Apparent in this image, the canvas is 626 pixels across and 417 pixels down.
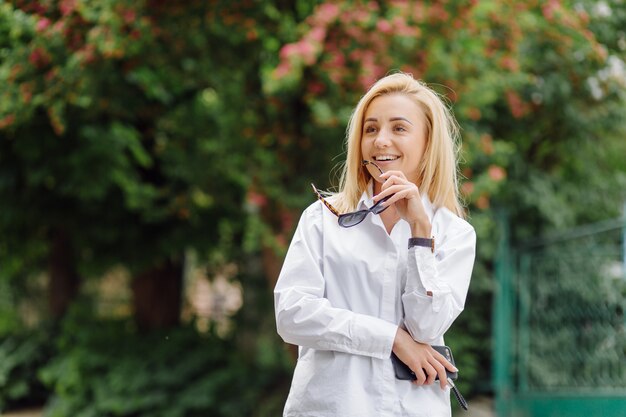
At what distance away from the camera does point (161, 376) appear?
7574 mm

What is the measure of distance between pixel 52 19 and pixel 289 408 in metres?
4.15

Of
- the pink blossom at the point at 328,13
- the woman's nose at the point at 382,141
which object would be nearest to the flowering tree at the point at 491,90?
the pink blossom at the point at 328,13

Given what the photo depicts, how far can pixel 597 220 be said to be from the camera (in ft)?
24.4

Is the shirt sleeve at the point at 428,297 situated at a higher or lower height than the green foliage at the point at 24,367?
higher

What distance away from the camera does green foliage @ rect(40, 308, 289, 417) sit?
737cm

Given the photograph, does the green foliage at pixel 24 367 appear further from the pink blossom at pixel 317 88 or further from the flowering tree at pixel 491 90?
the pink blossom at pixel 317 88

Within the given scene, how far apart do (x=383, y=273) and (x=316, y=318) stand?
7.9 inches

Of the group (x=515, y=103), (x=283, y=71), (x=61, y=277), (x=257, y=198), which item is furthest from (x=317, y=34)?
(x=61, y=277)

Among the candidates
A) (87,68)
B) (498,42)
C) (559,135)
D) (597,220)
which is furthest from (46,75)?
(597,220)

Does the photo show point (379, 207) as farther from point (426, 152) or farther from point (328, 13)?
point (328, 13)

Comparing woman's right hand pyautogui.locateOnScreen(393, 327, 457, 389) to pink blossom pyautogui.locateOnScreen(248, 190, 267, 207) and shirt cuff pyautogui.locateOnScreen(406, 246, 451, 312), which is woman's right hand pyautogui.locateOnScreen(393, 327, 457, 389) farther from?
pink blossom pyautogui.locateOnScreen(248, 190, 267, 207)

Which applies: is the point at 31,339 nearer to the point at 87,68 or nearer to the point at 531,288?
the point at 87,68

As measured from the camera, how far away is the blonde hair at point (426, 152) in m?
2.23

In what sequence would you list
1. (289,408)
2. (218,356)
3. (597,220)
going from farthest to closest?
(218,356), (597,220), (289,408)
